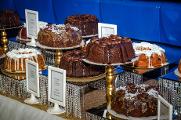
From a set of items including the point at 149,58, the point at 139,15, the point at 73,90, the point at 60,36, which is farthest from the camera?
the point at 139,15

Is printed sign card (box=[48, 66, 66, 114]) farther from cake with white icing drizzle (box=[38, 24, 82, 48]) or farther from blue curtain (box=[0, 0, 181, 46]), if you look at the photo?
blue curtain (box=[0, 0, 181, 46])

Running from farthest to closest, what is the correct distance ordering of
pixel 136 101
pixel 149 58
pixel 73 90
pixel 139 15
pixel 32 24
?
pixel 32 24, pixel 139 15, pixel 149 58, pixel 73 90, pixel 136 101

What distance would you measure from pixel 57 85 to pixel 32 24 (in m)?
0.94

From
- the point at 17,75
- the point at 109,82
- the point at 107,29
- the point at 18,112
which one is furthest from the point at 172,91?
the point at 17,75

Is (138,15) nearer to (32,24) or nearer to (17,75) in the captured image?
(32,24)

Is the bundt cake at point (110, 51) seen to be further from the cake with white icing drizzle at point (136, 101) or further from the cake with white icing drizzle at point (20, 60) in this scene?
the cake with white icing drizzle at point (20, 60)

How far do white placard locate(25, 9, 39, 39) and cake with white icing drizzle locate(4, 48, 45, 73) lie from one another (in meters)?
0.37

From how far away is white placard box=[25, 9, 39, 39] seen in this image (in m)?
2.62

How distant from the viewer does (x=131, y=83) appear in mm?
1896

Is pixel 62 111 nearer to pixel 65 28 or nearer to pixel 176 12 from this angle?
pixel 65 28

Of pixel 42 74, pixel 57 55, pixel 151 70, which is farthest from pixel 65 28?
pixel 151 70

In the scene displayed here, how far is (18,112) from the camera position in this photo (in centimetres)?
195

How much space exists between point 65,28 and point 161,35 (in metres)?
0.60

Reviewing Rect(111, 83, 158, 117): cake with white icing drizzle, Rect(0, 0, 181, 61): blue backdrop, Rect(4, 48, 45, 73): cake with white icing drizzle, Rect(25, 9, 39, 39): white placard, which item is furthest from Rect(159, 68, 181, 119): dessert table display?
Rect(25, 9, 39, 39): white placard
